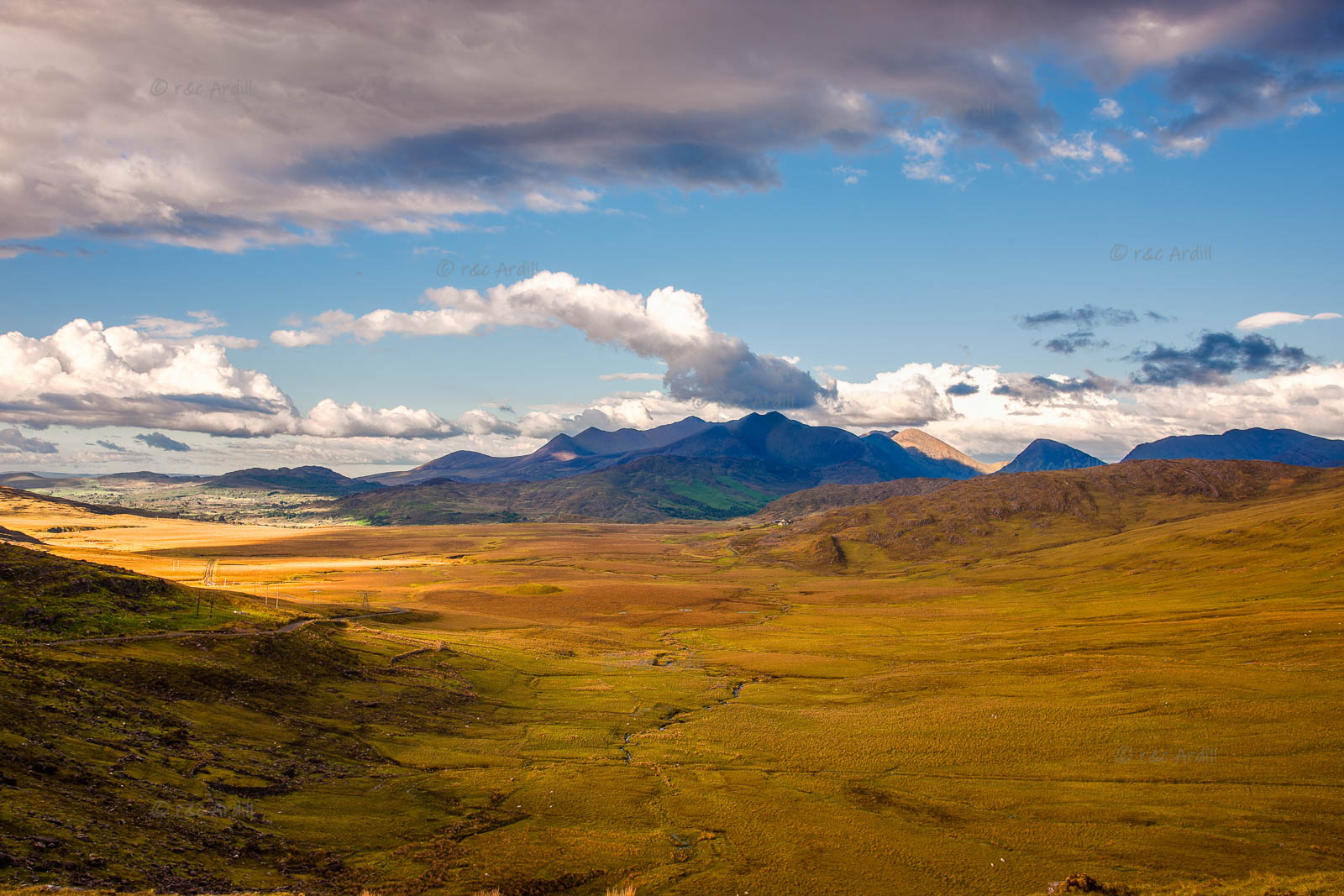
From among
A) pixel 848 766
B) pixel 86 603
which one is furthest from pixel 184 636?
pixel 848 766

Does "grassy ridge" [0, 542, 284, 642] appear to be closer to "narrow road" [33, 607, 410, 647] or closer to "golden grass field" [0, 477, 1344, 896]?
"narrow road" [33, 607, 410, 647]

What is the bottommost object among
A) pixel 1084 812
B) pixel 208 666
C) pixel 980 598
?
pixel 980 598

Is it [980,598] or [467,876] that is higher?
[467,876]

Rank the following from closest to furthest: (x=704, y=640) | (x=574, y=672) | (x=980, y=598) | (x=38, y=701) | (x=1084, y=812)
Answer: (x=38, y=701), (x=1084, y=812), (x=574, y=672), (x=704, y=640), (x=980, y=598)

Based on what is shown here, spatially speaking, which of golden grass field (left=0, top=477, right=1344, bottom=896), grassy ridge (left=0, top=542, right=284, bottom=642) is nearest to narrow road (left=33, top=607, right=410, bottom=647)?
grassy ridge (left=0, top=542, right=284, bottom=642)

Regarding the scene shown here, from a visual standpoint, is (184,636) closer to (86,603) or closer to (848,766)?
(86,603)

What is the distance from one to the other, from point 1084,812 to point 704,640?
89.9 metres

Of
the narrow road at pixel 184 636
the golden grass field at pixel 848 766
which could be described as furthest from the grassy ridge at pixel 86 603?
the golden grass field at pixel 848 766

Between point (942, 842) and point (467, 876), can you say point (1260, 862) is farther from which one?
point (467, 876)

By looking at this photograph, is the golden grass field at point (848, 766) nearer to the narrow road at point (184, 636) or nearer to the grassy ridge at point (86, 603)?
the narrow road at point (184, 636)

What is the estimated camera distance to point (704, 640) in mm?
134625

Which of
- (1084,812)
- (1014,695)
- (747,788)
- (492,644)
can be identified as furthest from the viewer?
(492,644)

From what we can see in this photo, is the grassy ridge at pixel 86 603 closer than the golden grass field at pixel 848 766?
No

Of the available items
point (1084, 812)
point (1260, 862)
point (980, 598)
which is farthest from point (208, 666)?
point (980, 598)
